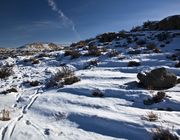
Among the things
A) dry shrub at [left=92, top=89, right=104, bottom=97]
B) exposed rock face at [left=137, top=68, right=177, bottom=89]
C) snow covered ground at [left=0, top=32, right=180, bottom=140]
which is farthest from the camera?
exposed rock face at [left=137, top=68, right=177, bottom=89]

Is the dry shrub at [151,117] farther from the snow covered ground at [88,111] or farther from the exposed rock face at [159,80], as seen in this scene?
the exposed rock face at [159,80]

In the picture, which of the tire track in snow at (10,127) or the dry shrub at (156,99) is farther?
the dry shrub at (156,99)

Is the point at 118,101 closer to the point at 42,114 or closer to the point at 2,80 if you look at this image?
the point at 42,114

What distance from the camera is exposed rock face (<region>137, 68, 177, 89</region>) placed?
7988mm

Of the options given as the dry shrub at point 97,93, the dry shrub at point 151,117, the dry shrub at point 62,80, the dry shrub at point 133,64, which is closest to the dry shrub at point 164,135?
the dry shrub at point 151,117

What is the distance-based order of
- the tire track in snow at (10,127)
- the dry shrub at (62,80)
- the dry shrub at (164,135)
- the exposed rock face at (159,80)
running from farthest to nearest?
the dry shrub at (62,80)
the exposed rock face at (159,80)
the tire track in snow at (10,127)
the dry shrub at (164,135)

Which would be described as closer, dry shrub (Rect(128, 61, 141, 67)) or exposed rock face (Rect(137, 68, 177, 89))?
exposed rock face (Rect(137, 68, 177, 89))

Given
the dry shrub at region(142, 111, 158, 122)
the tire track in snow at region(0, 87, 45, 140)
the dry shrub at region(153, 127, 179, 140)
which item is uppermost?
the tire track in snow at region(0, 87, 45, 140)

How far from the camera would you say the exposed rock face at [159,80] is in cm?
799

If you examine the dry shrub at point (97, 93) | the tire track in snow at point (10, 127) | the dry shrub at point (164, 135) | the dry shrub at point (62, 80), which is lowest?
the dry shrub at point (164, 135)

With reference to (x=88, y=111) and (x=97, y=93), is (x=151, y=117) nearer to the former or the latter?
(x=88, y=111)

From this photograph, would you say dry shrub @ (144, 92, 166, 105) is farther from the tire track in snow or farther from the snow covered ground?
the tire track in snow

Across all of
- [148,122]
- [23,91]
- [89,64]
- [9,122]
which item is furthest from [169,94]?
[89,64]

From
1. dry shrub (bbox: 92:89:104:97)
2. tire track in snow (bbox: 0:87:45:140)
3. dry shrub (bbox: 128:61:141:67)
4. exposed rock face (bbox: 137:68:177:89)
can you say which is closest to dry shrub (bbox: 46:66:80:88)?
dry shrub (bbox: 92:89:104:97)
